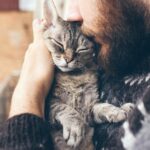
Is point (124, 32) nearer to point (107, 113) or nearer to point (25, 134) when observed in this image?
point (107, 113)

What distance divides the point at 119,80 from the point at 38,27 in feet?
1.16

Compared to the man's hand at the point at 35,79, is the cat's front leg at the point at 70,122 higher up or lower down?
lower down

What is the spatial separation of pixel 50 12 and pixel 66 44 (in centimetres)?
11

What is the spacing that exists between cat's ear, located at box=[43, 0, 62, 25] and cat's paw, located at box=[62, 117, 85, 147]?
0.32 m

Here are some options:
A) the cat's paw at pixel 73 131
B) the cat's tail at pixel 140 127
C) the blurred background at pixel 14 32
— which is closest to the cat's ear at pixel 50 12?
the cat's paw at pixel 73 131

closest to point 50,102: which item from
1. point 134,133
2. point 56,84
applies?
point 56,84

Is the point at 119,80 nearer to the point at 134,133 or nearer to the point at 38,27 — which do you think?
the point at 134,133

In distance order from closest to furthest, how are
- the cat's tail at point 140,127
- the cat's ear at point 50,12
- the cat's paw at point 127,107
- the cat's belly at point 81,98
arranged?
the cat's tail at point 140,127
the cat's paw at point 127,107
the cat's belly at point 81,98
the cat's ear at point 50,12

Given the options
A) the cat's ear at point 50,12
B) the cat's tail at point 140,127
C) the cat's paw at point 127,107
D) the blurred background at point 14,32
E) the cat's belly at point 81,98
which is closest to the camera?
the cat's tail at point 140,127

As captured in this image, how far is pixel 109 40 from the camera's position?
1.16 meters

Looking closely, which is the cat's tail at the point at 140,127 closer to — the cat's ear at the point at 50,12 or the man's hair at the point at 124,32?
the man's hair at the point at 124,32

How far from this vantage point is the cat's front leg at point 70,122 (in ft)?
3.73

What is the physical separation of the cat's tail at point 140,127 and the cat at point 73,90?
12 centimetres

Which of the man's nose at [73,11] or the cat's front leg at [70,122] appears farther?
the man's nose at [73,11]
